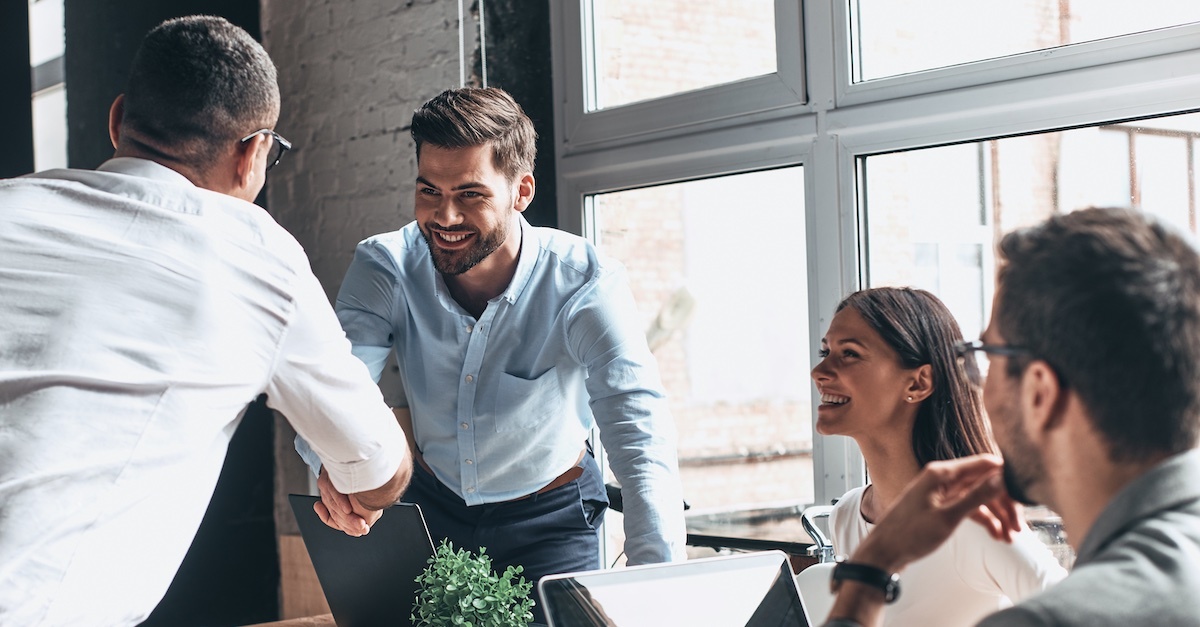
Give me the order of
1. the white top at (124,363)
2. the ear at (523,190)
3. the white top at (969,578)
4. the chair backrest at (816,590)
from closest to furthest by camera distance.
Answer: the white top at (124,363) → the white top at (969,578) → the chair backrest at (816,590) → the ear at (523,190)

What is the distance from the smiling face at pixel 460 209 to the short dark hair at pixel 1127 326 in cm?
148

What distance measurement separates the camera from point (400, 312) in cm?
246

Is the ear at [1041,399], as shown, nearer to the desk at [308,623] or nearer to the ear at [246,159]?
the ear at [246,159]

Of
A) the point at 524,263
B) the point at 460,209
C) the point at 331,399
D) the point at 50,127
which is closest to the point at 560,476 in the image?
the point at 524,263

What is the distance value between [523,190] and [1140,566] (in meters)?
1.79

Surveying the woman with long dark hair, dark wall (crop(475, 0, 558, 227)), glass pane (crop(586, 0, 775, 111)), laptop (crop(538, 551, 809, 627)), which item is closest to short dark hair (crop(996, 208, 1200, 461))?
laptop (crop(538, 551, 809, 627))

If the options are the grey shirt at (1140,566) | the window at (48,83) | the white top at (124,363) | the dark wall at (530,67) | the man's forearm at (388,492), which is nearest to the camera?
the grey shirt at (1140,566)

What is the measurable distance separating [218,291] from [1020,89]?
162cm

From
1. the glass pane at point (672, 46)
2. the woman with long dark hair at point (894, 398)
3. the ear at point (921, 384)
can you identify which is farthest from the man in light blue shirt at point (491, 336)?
the glass pane at point (672, 46)

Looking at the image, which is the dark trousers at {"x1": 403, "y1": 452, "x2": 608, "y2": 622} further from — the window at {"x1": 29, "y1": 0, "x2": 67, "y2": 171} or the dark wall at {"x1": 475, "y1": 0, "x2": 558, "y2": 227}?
the window at {"x1": 29, "y1": 0, "x2": 67, "y2": 171}

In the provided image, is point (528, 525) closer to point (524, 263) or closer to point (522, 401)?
point (522, 401)

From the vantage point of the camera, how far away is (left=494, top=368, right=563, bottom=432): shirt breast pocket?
Answer: 2.39 m

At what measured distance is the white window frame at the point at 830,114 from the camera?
215 cm

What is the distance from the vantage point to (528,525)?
234cm
